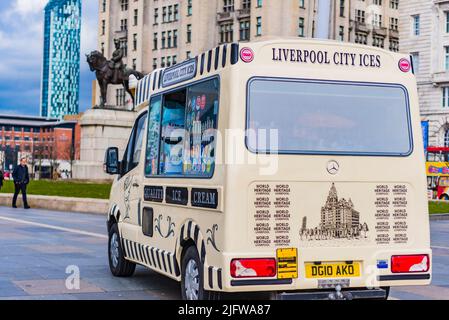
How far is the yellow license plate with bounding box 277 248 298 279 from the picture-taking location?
23.0 feet

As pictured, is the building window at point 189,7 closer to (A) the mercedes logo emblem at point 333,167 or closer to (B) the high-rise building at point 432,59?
(B) the high-rise building at point 432,59

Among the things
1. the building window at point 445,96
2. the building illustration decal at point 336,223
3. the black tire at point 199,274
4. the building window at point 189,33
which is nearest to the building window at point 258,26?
the building window at point 189,33

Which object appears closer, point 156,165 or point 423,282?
point 423,282

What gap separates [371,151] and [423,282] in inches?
54.4

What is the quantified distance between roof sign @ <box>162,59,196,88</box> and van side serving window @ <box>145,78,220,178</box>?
0.39 ft

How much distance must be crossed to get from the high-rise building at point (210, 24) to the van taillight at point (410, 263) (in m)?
79.2

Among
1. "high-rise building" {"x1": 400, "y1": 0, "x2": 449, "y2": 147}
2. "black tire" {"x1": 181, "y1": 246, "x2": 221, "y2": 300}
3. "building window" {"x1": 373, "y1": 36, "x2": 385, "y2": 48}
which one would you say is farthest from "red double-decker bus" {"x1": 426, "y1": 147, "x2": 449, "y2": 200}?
"building window" {"x1": 373, "y1": 36, "x2": 385, "y2": 48}

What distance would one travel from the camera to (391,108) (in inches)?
303

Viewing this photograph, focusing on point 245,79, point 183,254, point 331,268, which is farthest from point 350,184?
point 183,254

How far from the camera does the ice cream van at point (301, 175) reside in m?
7.00

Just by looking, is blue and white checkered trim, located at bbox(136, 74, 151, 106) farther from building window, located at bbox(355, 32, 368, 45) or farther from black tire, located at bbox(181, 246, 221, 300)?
building window, located at bbox(355, 32, 368, 45)

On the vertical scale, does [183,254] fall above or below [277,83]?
below
